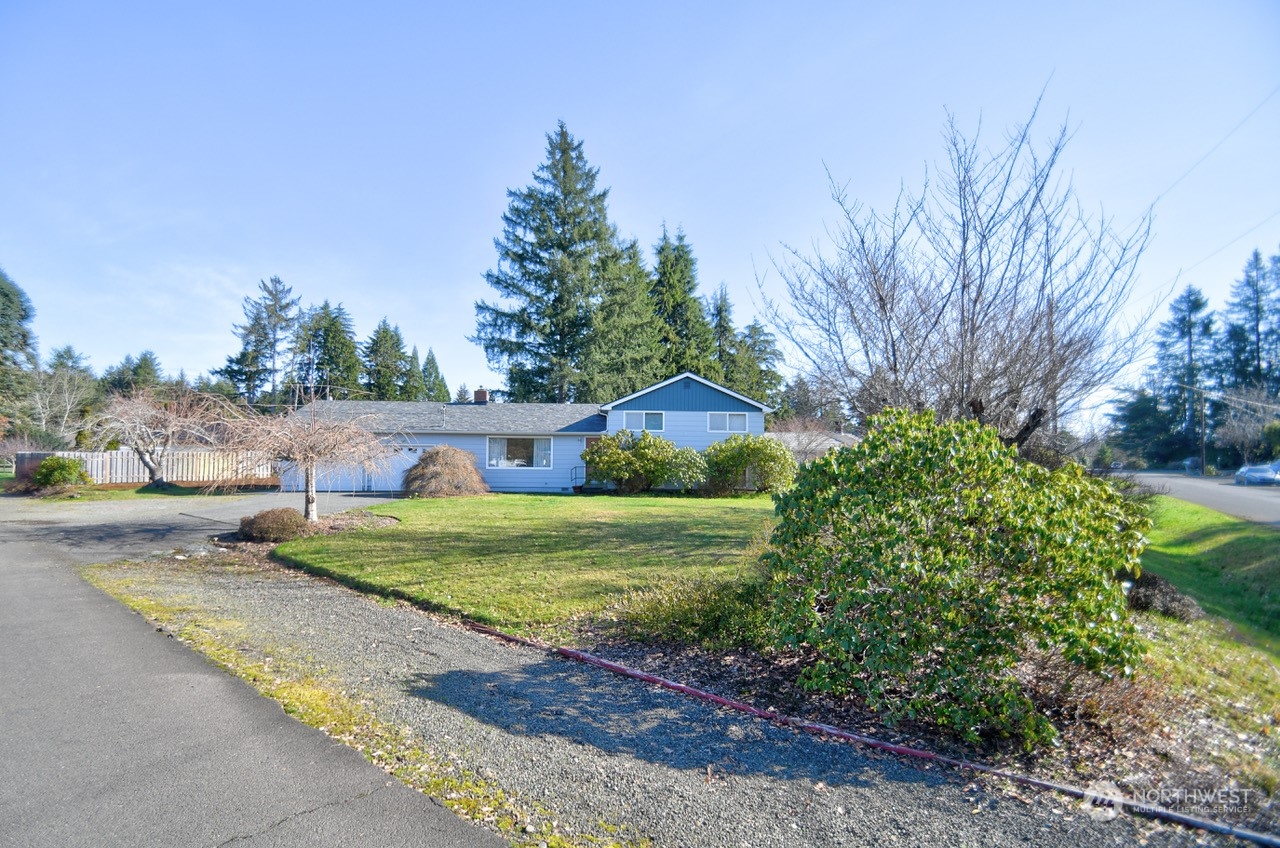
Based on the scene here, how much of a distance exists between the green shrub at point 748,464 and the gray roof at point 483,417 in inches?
218

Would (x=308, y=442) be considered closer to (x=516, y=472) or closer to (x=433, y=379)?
(x=516, y=472)

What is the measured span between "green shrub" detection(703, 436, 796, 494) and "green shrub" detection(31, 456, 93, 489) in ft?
75.1

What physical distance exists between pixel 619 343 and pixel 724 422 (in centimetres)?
1343

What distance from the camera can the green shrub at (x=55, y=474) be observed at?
2391cm

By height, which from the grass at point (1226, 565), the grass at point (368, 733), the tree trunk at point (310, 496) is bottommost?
the grass at point (1226, 565)

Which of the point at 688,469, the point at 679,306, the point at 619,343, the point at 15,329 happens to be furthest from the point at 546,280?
the point at 15,329

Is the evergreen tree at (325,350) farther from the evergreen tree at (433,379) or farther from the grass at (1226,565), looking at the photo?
the grass at (1226,565)

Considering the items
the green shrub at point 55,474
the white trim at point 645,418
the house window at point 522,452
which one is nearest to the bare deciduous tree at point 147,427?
the green shrub at point 55,474

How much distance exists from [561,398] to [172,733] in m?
35.0

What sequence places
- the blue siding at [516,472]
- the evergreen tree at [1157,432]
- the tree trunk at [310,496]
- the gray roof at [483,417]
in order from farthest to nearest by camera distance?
the evergreen tree at [1157,432] → the gray roof at [483,417] → the blue siding at [516,472] → the tree trunk at [310,496]

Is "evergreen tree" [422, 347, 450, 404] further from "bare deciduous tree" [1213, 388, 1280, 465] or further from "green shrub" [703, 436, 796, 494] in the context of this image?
"bare deciduous tree" [1213, 388, 1280, 465]

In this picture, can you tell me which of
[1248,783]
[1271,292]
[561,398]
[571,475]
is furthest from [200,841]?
[1271,292]

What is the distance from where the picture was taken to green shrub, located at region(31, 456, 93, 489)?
23.9 m

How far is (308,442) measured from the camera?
13.3m
